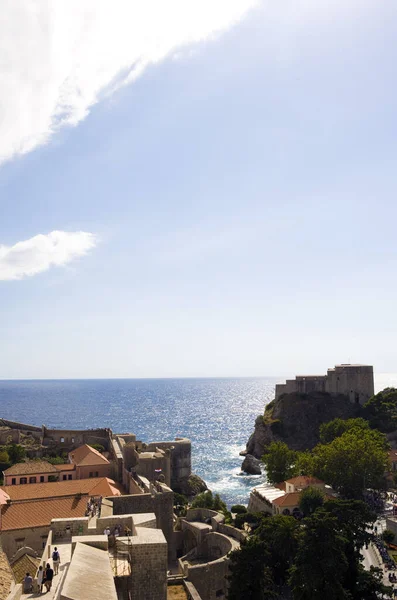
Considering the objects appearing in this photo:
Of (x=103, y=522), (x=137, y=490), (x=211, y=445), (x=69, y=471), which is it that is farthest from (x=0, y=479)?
(x=211, y=445)

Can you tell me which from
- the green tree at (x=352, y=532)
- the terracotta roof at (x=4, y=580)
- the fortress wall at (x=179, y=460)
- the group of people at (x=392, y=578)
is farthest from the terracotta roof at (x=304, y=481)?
the terracotta roof at (x=4, y=580)

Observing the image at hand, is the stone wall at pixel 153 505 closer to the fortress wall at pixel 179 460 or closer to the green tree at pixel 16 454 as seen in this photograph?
the green tree at pixel 16 454

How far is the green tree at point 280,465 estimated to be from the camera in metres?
54.9

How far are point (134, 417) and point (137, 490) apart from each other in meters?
135

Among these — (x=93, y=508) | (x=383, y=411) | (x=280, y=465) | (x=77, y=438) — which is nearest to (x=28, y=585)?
(x=93, y=508)

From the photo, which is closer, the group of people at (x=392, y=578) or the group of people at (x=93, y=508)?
the group of people at (x=93, y=508)

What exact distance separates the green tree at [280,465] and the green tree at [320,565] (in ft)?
95.4

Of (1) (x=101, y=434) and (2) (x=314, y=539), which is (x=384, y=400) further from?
(2) (x=314, y=539)

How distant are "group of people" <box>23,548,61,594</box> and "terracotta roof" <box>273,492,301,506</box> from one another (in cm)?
3098

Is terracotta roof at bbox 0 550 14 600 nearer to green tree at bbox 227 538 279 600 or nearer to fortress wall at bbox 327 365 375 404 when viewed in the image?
green tree at bbox 227 538 279 600

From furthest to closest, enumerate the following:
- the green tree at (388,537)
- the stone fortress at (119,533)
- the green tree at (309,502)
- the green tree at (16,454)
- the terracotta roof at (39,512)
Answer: the green tree at (16,454) → the green tree at (309,502) → the green tree at (388,537) → the terracotta roof at (39,512) → the stone fortress at (119,533)

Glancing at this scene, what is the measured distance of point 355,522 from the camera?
105ft

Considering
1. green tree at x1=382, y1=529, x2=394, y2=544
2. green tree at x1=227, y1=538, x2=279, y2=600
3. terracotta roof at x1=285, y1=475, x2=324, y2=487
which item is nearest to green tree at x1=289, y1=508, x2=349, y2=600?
green tree at x1=227, y1=538, x2=279, y2=600

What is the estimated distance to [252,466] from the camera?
257 ft
